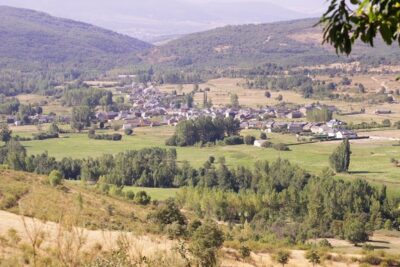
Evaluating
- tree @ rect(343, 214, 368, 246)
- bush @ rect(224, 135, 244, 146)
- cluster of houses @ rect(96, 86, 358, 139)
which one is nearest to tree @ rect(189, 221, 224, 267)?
tree @ rect(343, 214, 368, 246)

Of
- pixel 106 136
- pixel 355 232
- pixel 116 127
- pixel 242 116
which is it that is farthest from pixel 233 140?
pixel 355 232

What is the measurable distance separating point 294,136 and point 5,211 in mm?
38209

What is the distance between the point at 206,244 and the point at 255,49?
124252 millimetres

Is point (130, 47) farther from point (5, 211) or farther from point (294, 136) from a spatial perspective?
point (5, 211)

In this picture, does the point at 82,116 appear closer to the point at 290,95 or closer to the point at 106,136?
the point at 106,136

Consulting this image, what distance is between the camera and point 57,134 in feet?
164

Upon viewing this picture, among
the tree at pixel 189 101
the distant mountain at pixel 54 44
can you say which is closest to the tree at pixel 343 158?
the tree at pixel 189 101

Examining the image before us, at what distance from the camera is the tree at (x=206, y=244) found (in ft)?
31.1

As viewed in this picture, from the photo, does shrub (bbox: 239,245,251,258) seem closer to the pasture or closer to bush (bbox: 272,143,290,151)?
bush (bbox: 272,143,290,151)

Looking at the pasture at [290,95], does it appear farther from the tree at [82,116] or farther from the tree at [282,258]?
the tree at [282,258]

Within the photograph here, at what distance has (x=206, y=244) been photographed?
11.1 m

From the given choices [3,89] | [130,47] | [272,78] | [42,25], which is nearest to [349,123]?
[272,78]

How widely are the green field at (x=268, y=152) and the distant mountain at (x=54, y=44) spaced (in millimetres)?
74753

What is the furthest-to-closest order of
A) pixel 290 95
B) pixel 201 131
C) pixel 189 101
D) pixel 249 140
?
1. pixel 290 95
2. pixel 189 101
3. pixel 201 131
4. pixel 249 140
